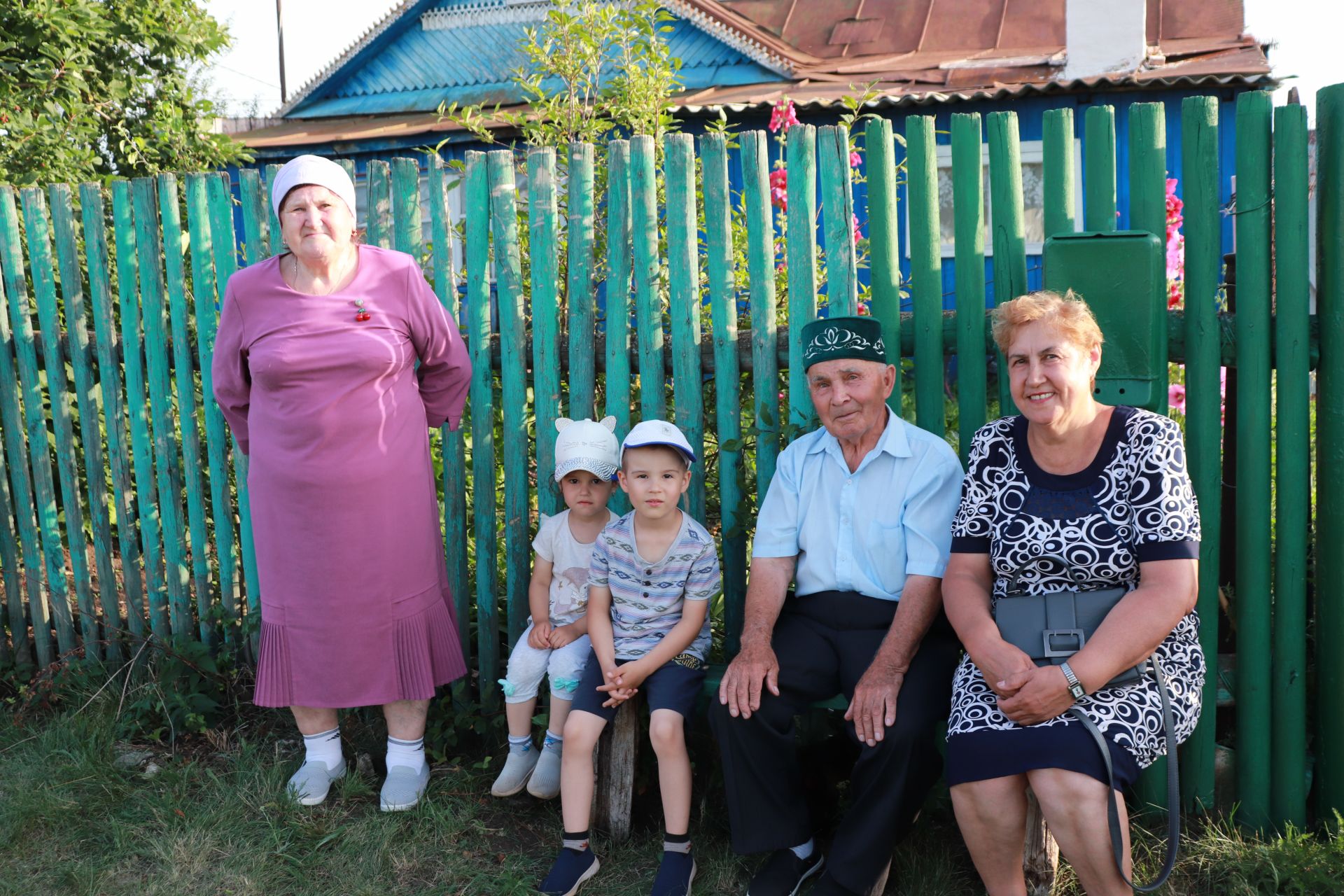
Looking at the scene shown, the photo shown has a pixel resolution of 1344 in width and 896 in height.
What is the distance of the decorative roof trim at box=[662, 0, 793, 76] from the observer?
471 inches

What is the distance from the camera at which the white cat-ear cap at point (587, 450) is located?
11.7ft

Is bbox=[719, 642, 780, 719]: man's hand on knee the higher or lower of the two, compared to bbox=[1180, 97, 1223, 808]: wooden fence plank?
lower

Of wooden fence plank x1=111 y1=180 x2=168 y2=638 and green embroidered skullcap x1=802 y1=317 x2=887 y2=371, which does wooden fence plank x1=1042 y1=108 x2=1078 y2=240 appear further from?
wooden fence plank x1=111 y1=180 x2=168 y2=638

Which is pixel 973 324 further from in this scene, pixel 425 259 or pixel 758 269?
pixel 425 259

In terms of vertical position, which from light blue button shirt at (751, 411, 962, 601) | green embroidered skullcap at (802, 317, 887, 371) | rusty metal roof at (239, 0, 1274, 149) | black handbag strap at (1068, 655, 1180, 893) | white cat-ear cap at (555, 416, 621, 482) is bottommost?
black handbag strap at (1068, 655, 1180, 893)

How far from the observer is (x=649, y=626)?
340cm

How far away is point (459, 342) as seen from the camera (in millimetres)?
3816

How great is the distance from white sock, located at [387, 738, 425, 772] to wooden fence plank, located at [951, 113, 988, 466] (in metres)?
2.09

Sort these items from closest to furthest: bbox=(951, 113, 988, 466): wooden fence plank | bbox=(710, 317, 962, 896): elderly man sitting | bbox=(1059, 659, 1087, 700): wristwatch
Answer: bbox=(1059, 659, 1087, 700): wristwatch, bbox=(710, 317, 962, 896): elderly man sitting, bbox=(951, 113, 988, 466): wooden fence plank

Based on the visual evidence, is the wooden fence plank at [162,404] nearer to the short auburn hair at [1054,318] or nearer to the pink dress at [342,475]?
the pink dress at [342,475]

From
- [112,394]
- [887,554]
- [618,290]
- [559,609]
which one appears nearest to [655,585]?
[559,609]

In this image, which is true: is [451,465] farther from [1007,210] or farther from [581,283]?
[1007,210]

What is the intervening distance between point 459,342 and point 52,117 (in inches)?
131

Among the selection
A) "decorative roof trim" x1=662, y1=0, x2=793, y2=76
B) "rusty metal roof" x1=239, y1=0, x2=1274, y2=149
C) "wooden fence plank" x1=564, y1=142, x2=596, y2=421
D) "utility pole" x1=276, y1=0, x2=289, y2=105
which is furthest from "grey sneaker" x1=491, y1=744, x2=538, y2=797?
"utility pole" x1=276, y1=0, x2=289, y2=105
